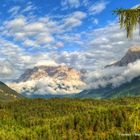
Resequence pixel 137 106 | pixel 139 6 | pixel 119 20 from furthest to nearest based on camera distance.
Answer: pixel 119 20, pixel 139 6, pixel 137 106

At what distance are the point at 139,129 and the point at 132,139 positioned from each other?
921 millimetres

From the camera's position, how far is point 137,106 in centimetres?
1681

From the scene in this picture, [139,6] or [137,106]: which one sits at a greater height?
[139,6]

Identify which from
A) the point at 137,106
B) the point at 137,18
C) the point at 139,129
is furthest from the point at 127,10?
the point at 139,129

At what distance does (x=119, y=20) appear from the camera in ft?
66.0

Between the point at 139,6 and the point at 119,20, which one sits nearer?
the point at 139,6

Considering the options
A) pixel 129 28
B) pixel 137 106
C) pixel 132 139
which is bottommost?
pixel 132 139

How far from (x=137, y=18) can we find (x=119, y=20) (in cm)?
96

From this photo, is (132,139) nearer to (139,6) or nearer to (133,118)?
(133,118)

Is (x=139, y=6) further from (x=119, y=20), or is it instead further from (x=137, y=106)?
(x=137, y=106)

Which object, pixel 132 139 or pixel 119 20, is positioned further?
pixel 119 20

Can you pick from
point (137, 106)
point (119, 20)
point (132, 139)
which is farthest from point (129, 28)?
point (132, 139)

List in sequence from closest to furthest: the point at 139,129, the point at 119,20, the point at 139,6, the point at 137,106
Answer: the point at 139,129
the point at 137,106
the point at 139,6
the point at 119,20

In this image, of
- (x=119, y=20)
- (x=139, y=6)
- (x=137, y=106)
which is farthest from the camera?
(x=119, y=20)
